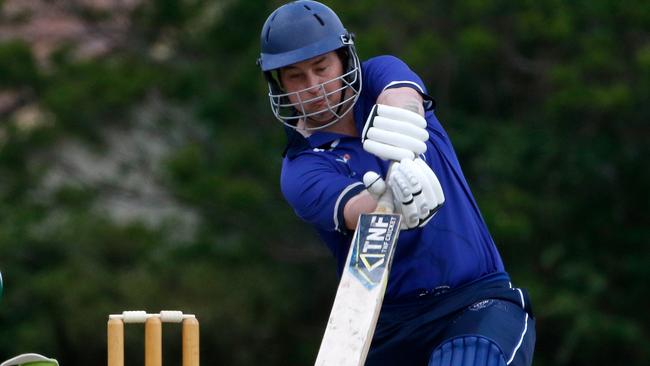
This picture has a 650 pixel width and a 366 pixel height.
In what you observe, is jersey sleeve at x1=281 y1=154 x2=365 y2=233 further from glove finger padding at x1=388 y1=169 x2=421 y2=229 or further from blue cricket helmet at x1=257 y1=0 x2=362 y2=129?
glove finger padding at x1=388 y1=169 x2=421 y2=229

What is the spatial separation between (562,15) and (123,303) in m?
3.83

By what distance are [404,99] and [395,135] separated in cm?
25

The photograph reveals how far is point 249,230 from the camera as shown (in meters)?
11.3

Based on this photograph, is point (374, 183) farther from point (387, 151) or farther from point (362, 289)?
point (362, 289)

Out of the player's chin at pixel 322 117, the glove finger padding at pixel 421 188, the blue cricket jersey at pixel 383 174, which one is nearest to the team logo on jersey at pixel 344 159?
the blue cricket jersey at pixel 383 174

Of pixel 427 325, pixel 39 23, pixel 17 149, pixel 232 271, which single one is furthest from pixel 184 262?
pixel 427 325

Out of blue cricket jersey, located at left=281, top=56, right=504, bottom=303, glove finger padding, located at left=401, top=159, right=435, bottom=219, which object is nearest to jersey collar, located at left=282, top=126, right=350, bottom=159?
blue cricket jersey, located at left=281, top=56, right=504, bottom=303

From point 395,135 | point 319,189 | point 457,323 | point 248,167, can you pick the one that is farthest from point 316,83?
point 248,167

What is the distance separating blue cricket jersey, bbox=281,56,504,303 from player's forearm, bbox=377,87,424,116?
36 mm

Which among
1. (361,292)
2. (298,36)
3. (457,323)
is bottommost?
(457,323)

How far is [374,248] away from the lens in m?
3.69

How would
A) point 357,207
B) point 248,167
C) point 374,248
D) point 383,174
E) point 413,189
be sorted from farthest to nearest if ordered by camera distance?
point 248,167 → point 383,174 → point 357,207 → point 374,248 → point 413,189

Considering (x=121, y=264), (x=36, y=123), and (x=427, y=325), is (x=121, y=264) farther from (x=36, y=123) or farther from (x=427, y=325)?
(x=427, y=325)

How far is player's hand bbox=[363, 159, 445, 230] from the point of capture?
141 inches
